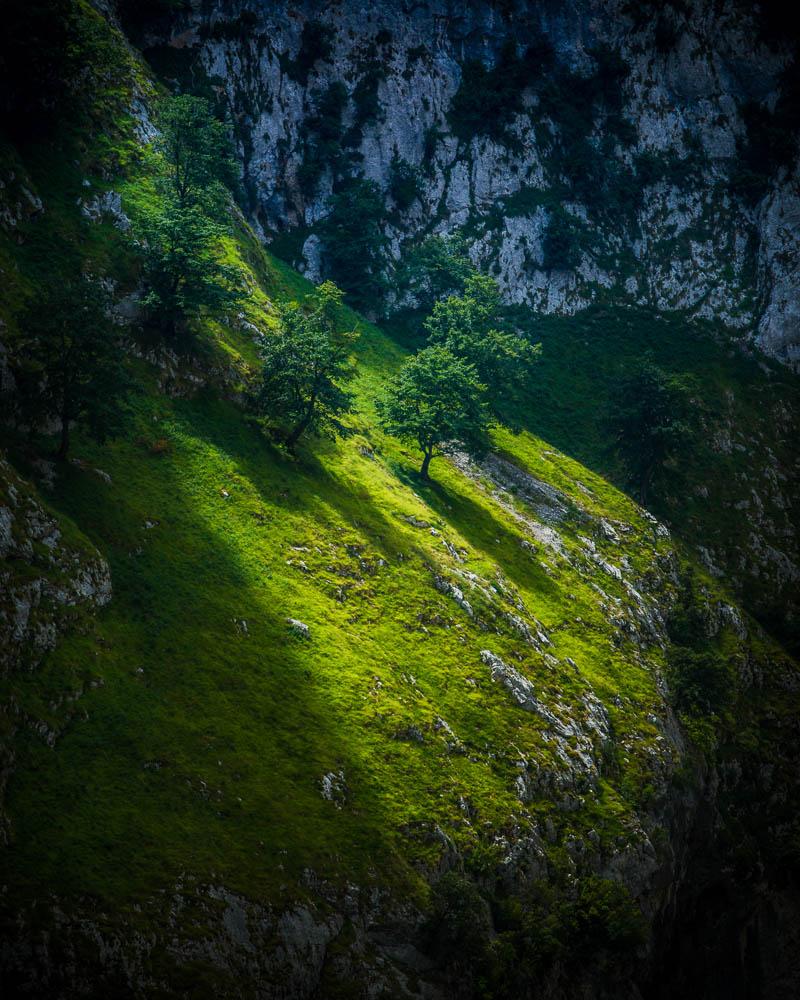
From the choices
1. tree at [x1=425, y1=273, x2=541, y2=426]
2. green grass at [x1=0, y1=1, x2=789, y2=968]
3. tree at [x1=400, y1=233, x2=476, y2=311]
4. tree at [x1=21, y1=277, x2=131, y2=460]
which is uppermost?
tree at [x1=400, y1=233, x2=476, y2=311]

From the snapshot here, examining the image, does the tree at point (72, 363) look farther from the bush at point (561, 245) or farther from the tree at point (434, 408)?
the bush at point (561, 245)

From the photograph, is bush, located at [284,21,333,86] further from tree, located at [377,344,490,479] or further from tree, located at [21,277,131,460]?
tree, located at [21,277,131,460]

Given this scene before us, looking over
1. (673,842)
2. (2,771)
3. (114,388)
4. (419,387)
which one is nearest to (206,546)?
(114,388)

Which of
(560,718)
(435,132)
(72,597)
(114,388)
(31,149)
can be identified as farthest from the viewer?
(435,132)

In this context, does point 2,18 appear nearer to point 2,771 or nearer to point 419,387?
point 419,387

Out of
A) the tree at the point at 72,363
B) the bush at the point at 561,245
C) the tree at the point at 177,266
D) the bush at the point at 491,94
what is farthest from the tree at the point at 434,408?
the bush at the point at 491,94

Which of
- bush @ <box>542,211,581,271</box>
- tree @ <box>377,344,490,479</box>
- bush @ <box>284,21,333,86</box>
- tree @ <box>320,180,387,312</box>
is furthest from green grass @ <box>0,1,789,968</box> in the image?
bush @ <box>542,211,581,271</box>

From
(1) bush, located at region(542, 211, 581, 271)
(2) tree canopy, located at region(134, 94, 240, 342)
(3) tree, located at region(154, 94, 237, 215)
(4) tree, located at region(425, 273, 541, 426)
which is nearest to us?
(2) tree canopy, located at region(134, 94, 240, 342)
